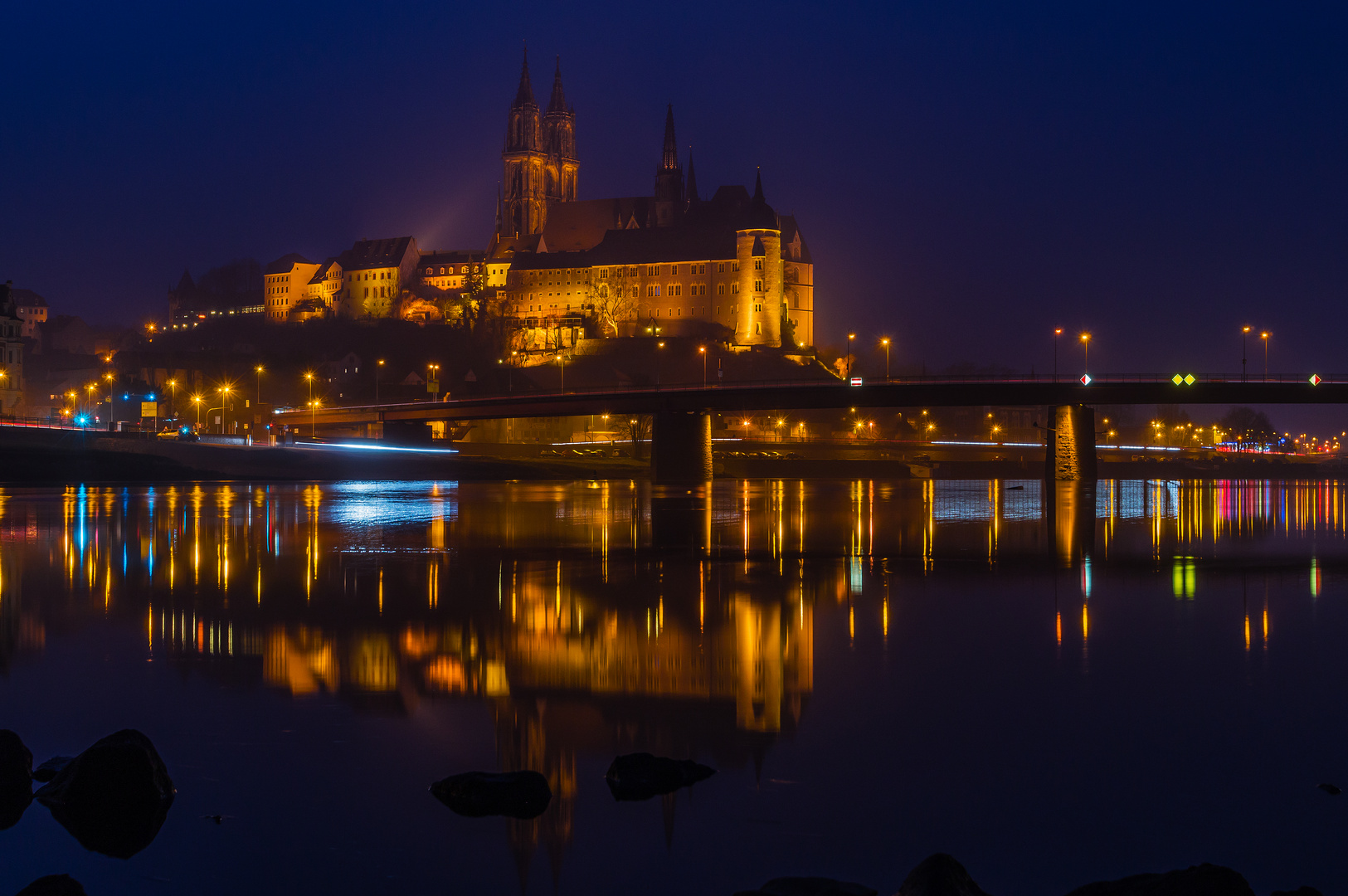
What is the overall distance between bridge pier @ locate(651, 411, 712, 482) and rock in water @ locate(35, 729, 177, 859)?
7756 cm

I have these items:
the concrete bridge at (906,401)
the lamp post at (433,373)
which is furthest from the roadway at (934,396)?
the lamp post at (433,373)

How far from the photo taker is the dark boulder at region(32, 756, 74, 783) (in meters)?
10.3

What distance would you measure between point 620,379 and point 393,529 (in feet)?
415

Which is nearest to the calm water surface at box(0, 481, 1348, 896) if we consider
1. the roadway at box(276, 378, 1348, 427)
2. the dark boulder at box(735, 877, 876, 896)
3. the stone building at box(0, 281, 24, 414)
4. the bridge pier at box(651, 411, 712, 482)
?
the dark boulder at box(735, 877, 876, 896)

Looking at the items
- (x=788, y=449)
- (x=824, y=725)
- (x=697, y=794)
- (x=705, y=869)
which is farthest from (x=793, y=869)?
(x=788, y=449)

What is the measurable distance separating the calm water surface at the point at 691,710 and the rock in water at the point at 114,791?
166mm

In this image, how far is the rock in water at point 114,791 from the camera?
9516 millimetres

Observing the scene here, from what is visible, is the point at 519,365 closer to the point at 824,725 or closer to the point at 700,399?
the point at 700,399

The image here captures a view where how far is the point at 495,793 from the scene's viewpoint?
9789mm

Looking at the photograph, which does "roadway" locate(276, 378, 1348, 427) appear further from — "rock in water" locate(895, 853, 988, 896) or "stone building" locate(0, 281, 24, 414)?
"rock in water" locate(895, 853, 988, 896)

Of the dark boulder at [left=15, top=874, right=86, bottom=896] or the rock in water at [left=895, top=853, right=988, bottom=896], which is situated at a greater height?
the rock in water at [left=895, top=853, right=988, bottom=896]

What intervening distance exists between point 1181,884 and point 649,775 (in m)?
4.27

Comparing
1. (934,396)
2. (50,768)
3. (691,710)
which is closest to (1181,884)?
(691,710)

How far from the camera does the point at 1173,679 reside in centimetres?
1466
